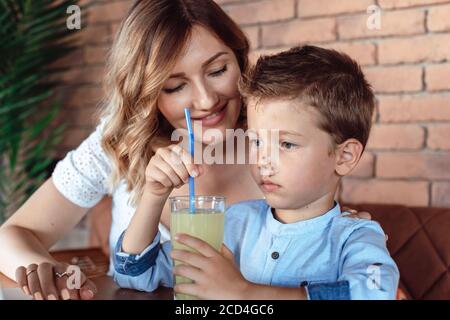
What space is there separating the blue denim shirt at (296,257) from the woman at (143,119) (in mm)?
78

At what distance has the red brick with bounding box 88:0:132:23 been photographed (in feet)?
9.32

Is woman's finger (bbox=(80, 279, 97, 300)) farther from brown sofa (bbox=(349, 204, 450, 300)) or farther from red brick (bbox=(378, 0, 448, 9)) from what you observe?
red brick (bbox=(378, 0, 448, 9))

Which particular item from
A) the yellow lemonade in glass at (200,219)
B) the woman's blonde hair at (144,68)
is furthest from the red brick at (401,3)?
the yellow lemonade in glass at (200,219)

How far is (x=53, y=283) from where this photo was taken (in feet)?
4.02

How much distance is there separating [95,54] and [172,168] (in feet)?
6.50

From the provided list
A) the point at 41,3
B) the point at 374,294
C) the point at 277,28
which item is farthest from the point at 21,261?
the point at 41,3

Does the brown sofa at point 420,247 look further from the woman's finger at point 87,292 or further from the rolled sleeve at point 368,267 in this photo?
the woman's finger at point 87,292

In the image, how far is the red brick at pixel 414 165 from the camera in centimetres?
194

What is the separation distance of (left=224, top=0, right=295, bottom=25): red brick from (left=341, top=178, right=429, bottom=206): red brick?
0.70m

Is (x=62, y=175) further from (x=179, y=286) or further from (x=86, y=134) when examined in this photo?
(x=86, y=134)

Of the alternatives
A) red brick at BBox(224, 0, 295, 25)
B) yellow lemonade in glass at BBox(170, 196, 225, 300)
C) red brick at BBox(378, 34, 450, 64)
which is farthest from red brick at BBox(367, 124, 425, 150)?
yellow lemonade in glass at BBox(170, 196, 225, 300)

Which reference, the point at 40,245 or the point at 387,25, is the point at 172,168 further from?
the point at 387,25

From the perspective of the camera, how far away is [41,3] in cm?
269

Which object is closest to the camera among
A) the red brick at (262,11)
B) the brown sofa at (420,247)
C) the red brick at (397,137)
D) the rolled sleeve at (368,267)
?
the rolled sleeve at (368,267)
